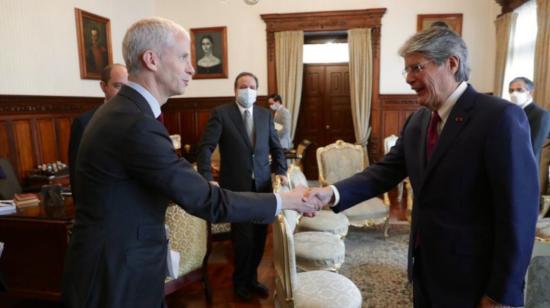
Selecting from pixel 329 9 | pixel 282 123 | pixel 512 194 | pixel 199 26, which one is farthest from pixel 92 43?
pixel 512 194

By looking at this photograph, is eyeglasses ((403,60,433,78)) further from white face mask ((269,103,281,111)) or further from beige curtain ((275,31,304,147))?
beige curtain ((275,31,304,147))

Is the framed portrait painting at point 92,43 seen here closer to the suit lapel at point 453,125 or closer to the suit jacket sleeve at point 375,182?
the suit jacket sleeve at point 375,182

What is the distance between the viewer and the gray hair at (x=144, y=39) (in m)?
1.16

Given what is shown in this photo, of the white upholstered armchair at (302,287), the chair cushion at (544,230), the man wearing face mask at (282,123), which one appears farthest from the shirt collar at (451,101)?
the man wearing face mask at (282,123)

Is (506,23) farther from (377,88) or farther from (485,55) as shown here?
(377,88)

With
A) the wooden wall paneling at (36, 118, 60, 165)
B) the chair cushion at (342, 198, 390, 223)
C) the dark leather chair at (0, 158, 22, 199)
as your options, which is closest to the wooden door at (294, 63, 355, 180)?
the chair cushion at (342, 198, 390, 223)

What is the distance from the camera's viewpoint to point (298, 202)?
1544 mm

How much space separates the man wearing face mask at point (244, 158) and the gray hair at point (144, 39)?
60.0 inches

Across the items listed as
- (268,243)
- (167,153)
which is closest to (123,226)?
(167,153)

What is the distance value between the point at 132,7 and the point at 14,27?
2377 millimetres

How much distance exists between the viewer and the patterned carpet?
2.73m

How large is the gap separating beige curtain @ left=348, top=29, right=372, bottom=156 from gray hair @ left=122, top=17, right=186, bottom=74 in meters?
5.35

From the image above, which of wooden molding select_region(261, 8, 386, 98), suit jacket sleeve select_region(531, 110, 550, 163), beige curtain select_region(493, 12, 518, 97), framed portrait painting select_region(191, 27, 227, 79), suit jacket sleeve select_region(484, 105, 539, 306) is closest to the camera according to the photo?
suit jacket sleeve select_region(484, 105, 539, 306)

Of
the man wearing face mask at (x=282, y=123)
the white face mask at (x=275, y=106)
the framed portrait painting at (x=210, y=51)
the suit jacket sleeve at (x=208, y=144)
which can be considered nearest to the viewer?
the suit jacket sleeve at (x=208, y=144)
